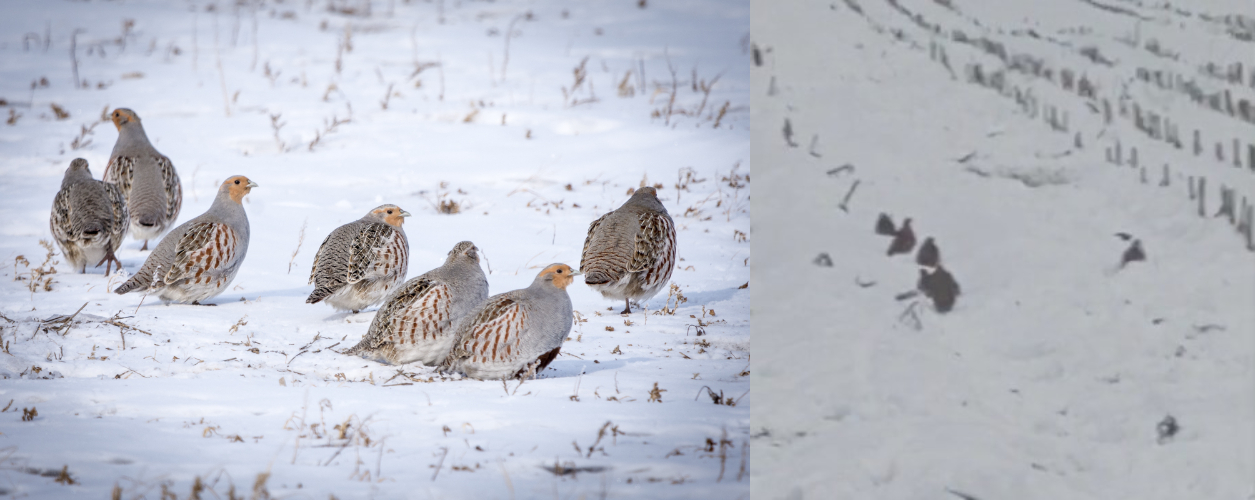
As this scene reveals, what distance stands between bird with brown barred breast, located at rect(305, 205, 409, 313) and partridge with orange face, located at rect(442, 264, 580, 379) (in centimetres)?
123

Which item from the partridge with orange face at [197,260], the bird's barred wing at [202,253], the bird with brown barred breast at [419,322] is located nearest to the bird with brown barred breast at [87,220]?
the partridge with orange face at [197,260]

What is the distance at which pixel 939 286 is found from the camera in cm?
88

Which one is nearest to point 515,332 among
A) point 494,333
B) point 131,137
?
point 494,333

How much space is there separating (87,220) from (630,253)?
3514 mm

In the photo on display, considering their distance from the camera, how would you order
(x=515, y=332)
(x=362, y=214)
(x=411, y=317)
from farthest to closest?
(x=362, y=214) → (x=411, y=317) → (x=515, y=332)

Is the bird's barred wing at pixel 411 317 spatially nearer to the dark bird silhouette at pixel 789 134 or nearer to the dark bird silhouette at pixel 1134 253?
the dark bird silhouette at pixel 789 134

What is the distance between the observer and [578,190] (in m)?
8.09

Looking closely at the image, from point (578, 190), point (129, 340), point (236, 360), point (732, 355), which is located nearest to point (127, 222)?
point (129, 340)

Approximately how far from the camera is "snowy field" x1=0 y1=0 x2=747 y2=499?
8.73 ft

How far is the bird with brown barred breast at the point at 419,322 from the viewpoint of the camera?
13.1 ft

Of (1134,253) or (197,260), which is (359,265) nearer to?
(197,260)

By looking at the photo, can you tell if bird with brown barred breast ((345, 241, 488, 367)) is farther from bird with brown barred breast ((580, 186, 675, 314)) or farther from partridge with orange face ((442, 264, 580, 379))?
bird with brown barred breast ((580, 186, 675, 314))

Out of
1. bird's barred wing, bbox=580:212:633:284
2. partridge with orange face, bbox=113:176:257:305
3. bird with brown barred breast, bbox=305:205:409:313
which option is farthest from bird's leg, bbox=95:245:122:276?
bird's barred wing, bbox=580:212:633:284

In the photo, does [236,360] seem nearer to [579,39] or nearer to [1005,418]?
[1005,418]
